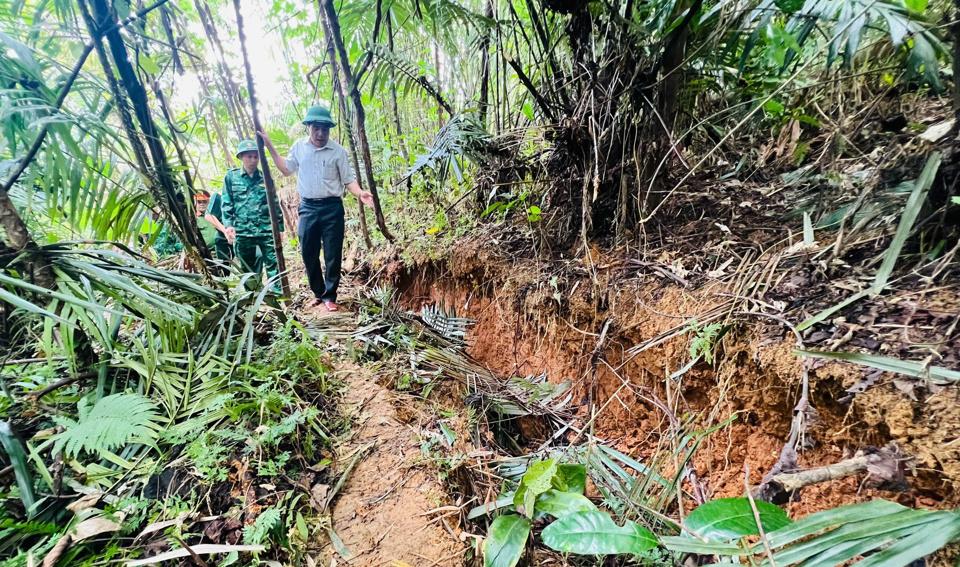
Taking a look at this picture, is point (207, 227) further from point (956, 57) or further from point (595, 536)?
point (956, 57)

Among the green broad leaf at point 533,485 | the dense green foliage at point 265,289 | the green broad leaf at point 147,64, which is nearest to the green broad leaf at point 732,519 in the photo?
the dense green foliage at point 265,289

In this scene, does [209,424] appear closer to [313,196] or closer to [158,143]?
[158,143]

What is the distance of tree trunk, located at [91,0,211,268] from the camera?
5.12ft

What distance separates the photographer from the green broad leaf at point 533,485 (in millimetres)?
1232

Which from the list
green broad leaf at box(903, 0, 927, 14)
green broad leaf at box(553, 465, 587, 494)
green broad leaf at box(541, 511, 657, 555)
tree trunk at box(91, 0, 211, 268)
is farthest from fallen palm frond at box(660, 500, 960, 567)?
tree trunk at box(91, 0, 211, 268)

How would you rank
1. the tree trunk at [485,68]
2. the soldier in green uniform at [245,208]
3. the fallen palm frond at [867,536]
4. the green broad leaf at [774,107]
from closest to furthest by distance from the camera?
the fallen palm frond at [867,536], the green broad leaf at [774,107], the tree trunk at [485,68], the soldier in green uniform at [245,208]

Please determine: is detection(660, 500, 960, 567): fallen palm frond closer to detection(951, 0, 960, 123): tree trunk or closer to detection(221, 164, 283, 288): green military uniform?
detection(951, 0, 960, 123): tree trunk

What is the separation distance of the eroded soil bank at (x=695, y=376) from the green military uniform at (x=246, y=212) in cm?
192

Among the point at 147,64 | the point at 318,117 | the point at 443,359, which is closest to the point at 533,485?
the point at 443,359

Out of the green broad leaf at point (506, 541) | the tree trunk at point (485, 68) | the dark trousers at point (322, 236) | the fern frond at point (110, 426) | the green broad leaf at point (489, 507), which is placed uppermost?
the tree trunk at point (485, 68)

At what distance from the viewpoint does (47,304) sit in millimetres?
1277

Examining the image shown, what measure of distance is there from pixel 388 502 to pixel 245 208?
3198mm

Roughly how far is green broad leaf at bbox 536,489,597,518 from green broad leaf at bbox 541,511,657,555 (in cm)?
8

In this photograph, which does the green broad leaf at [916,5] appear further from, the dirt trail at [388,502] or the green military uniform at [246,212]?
the green military uniform at [246,212]
